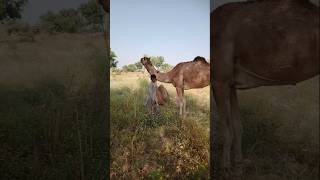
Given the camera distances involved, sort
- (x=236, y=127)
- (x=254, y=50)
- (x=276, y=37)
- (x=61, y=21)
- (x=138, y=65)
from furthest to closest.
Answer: (x=138, y=65), (x=61, y=21), (x=236, y=127), (x=254, y=50), (x=276, y=37)

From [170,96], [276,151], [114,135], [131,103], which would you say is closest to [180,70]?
[170,96]

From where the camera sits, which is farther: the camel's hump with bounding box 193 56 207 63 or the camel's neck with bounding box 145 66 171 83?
the camel's neck with bounding box 145 66 171 83

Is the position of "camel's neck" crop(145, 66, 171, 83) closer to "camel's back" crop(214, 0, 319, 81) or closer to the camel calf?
the camel calf

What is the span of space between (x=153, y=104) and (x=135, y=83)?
31 centimetres

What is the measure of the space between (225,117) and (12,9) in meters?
2.66

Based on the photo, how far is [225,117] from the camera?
5676mm

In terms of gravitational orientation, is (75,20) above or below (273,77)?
above

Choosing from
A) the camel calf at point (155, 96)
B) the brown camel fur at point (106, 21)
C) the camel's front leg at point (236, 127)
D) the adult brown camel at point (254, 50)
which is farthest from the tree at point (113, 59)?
the camel's front leg at point (236, 127)

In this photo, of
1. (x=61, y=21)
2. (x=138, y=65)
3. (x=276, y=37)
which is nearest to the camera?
(x=276, y=37)

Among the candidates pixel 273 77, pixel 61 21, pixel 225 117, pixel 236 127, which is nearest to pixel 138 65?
pixel 61 21

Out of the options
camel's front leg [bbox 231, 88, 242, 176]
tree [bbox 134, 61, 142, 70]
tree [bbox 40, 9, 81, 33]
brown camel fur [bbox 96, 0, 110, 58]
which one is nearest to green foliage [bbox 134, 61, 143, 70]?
tree [bbox 134, 61, 142, 70]

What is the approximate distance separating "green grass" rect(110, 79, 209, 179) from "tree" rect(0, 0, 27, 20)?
1384mm

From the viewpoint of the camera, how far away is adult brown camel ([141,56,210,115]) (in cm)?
579

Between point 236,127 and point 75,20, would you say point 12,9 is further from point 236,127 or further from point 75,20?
point 236,127
